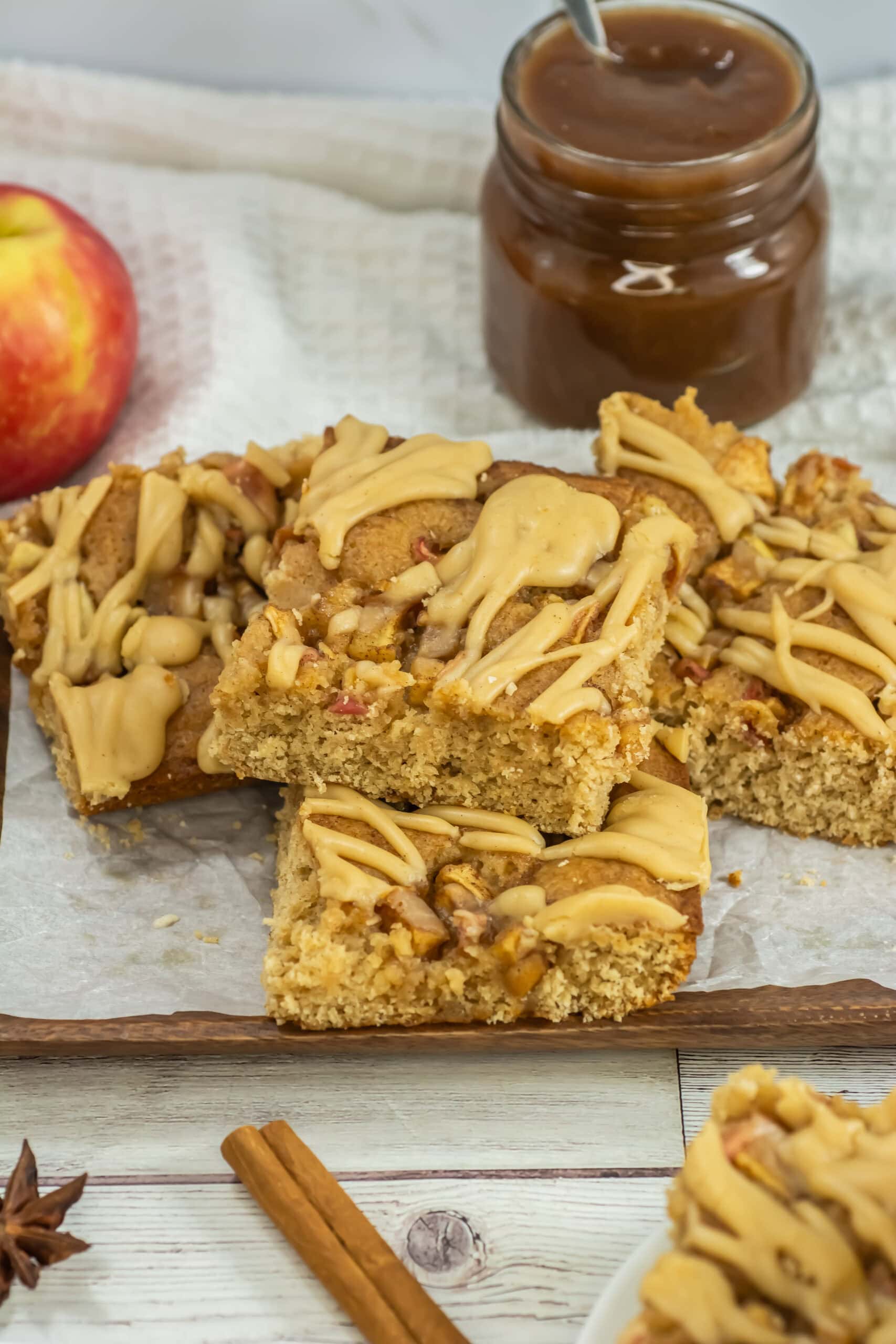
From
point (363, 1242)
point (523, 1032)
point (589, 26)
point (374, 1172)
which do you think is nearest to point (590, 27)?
point (589, 26)

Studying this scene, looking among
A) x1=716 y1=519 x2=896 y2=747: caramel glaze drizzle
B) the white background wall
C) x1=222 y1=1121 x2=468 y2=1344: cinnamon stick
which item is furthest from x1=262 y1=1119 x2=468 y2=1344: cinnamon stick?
the white background wall

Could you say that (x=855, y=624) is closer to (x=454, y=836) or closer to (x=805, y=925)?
(x=805, y=925)

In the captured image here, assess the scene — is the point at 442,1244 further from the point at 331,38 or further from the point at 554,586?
the point at 331,38

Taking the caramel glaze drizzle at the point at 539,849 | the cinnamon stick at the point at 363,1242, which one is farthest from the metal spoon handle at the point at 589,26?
the cinnamon stick at the point at 363,1242

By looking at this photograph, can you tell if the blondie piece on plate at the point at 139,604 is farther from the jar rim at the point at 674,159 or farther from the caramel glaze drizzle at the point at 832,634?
the caramel glaze drizzle at the point at 832,634

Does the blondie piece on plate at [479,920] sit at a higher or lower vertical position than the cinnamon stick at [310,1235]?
higher

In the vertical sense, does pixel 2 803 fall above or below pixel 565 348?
below

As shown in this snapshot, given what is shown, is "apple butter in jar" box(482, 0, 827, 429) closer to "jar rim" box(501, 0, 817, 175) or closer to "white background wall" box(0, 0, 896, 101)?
"jar rim" box(501, 0, 817, 175)

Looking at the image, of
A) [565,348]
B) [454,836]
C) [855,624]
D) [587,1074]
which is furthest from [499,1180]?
[565,348]
